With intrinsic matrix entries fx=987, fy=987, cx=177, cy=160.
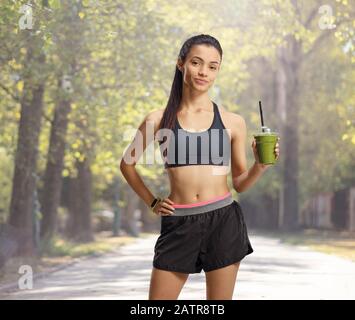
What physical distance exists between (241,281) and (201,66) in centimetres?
1132

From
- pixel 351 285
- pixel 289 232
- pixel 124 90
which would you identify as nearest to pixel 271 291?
pixel 351 285

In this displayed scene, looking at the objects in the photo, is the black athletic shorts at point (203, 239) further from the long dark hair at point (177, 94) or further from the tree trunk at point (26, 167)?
the tree trunk at point (26, 167)

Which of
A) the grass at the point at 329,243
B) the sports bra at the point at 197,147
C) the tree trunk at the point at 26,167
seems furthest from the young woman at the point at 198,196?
the grass at the point at 329,243

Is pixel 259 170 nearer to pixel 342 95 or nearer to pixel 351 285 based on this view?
pixel 351 285

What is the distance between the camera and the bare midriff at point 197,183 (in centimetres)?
579

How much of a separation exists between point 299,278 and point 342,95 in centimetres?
2276

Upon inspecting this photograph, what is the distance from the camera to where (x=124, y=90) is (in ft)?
89.8

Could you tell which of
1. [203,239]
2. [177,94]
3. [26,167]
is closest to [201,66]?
[177,94]

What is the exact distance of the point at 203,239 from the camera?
582cm

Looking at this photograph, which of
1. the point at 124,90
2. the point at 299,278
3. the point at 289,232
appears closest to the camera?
the point at 299,278

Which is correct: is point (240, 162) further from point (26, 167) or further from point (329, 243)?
point (329, 243)

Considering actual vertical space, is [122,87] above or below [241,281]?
above

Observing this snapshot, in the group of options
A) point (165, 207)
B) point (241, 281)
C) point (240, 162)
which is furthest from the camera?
point (241, 281)

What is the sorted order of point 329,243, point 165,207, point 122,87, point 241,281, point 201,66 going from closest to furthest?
point 165,207, point 201,66, point 241,281, point 122,87, point 329,243
